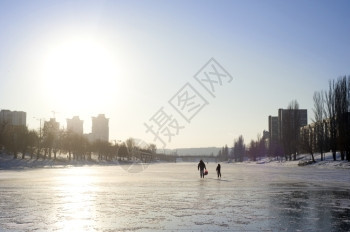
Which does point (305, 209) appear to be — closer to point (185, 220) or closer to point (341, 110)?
point (185, 220)

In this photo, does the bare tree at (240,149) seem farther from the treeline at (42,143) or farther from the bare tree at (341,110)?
the bare tree at (341,110)

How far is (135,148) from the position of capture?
164 metres

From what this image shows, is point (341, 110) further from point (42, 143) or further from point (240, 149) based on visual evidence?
point (240, 149)

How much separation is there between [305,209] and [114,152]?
127520 mm

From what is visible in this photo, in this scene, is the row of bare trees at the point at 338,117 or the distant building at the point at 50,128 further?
the distant building at the point at 50,128

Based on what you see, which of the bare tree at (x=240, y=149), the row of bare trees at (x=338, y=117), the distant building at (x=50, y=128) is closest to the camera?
the row of bare trees at (x=338, y=117)

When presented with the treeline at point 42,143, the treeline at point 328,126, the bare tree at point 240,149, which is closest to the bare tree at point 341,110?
the treeline at point 328,126

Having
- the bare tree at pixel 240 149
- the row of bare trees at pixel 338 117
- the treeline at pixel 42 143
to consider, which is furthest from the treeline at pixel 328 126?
the bare tree at pixel 240 149

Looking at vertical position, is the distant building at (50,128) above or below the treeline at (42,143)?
above

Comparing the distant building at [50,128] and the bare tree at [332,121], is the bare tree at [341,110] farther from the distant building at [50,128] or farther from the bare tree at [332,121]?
the distant building at [50,128]

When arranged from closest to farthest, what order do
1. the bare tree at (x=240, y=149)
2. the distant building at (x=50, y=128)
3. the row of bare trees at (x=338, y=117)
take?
the row of bare trees at (x=338, y=117), the distant building at (x=50, y=128), the bare tree at (x=240, y=149)

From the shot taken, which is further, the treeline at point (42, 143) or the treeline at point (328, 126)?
the treeline at point (42, 143)

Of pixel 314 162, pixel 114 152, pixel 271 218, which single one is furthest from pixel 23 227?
pixel 114 152

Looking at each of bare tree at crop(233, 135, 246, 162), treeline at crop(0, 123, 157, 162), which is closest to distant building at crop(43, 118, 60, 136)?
treeline at crop(0, 123, 157, 162)
